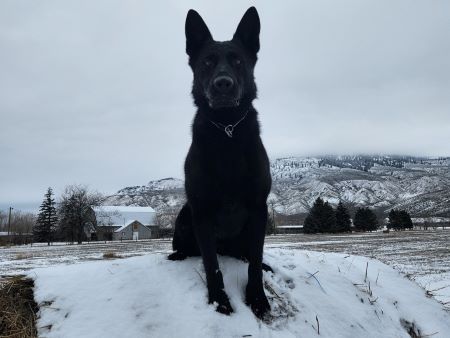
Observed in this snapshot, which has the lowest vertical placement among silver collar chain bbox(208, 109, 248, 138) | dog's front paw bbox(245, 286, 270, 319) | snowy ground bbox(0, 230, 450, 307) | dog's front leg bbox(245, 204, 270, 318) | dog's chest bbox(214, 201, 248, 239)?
snowy ground bbox(0, 230, 450, 307)

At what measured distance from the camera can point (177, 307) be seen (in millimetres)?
3756

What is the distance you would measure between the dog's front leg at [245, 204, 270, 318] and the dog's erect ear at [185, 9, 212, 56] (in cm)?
219

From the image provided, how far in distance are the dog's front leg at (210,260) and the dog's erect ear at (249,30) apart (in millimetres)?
2251

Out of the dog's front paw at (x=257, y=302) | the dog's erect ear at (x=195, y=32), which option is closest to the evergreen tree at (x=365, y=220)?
the dog's erect ear at (x=195, y=32)

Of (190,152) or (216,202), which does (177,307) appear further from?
(190,152)

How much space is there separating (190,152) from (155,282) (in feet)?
4.74

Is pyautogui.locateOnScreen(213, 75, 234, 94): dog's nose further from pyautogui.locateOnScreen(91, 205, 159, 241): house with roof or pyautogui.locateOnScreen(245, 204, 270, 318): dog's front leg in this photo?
pyautogui.locateOnScreen(91, 205, 159, 241): house with roof

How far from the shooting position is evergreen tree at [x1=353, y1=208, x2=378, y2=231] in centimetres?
7894

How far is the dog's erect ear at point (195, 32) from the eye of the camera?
4.82 metres

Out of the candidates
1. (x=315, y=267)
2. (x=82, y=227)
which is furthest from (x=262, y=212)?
(x=82, y=227)

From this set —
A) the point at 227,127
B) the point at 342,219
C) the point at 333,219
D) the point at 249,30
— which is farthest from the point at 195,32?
Result: the point at 342,219

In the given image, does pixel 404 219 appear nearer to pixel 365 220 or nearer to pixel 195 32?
pixel 365 220

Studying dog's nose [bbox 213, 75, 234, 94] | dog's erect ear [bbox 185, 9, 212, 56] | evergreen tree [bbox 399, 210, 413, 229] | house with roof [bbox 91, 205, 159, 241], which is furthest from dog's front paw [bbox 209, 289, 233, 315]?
evergreen tree [bbox 399, 210, 413, 229]

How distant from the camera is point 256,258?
4.07 m
